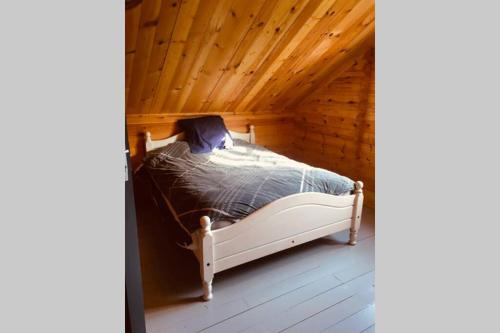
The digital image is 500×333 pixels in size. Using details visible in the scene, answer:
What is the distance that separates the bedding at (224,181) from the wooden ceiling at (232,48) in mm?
663

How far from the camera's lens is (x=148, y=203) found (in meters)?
3.38

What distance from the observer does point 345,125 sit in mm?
3537

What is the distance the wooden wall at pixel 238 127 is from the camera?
10.9ft

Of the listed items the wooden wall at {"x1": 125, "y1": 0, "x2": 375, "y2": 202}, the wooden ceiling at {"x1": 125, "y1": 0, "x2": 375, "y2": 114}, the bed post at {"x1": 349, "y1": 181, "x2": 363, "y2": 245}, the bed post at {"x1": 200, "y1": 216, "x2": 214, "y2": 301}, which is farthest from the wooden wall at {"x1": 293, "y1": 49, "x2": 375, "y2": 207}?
the bed post at {"x1": 200, "y1": 216, "x2": 214, "y2": 301}

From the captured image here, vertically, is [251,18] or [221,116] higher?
[251,18]

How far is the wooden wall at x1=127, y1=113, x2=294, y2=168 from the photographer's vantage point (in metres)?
3.31

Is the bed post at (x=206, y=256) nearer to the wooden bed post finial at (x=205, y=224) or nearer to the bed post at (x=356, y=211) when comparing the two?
the wooden bed post finial at (x=205, y=224)

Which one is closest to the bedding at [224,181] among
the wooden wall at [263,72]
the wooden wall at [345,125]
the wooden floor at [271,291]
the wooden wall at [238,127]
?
the wooden wall at [238,127]

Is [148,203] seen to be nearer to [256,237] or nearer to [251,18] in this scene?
[256,237]

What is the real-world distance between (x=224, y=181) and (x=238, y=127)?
1.79 meters

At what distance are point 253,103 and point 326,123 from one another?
986 mm

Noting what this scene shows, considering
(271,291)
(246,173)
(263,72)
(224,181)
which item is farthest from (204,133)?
(271,291)

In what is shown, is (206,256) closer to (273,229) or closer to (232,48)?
(273,229)
